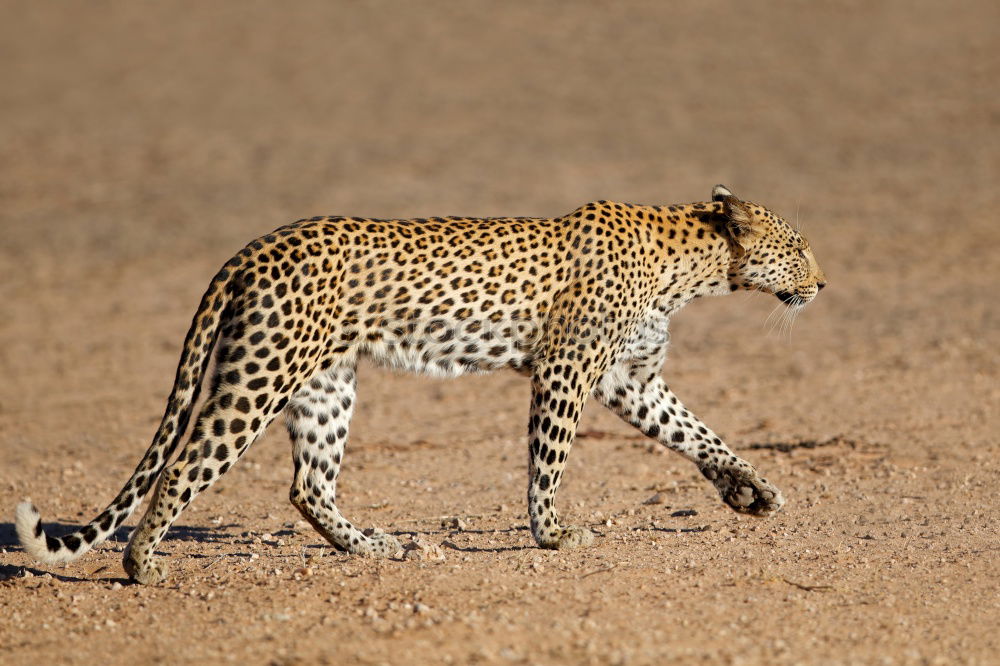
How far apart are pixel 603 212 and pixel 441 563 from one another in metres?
2.38

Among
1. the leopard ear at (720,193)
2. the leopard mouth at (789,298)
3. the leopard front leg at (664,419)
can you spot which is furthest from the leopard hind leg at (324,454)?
the leopard mouth at (789,298)

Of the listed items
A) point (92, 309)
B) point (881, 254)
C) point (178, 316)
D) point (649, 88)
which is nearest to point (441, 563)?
point (178, 316)

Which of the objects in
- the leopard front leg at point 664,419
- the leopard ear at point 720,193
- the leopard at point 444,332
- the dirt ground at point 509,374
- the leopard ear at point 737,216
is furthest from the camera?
the leopard ear at point 720,193

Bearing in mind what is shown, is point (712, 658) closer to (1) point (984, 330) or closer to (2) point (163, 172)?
(1) point (984, 330)

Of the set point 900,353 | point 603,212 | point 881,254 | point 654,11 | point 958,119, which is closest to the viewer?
point 603,212

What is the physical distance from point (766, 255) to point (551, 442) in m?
2.01

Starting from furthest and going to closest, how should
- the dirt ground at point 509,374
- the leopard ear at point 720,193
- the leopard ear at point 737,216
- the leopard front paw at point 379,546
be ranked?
the leopard ear at point 720,193
the leopard ear at point 737,216
the leopard front paw at point 379,546
the dirt ground at point 509,374

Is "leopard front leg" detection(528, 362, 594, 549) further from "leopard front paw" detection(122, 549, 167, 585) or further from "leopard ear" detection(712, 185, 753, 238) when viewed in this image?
"leopard front paw" detection(122, 549, 167, 585)

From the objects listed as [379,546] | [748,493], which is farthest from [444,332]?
[748,493]

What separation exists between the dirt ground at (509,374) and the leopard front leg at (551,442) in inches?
Answer: 8.1

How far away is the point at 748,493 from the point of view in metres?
8.19

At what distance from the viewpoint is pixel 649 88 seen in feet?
96.2

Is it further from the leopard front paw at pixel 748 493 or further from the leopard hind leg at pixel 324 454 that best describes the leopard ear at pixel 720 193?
the leopard hind leg at pixel 324 454

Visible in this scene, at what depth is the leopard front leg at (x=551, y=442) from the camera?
7.74 metres
